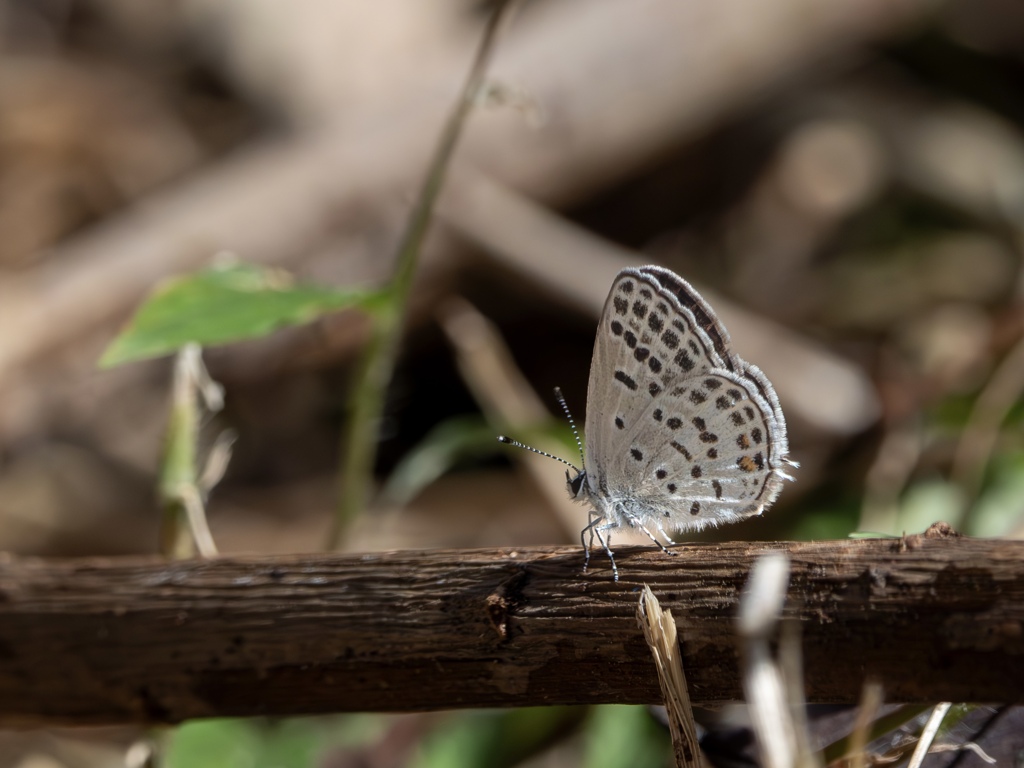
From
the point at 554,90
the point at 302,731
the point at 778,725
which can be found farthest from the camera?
the point at 554,90

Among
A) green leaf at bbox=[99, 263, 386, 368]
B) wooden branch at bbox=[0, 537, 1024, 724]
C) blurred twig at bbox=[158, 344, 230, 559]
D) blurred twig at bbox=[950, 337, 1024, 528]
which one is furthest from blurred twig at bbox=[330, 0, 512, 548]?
blurred twig at bbox=[950, 337, 1024, 528]

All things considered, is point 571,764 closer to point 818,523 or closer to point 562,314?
point 818,523

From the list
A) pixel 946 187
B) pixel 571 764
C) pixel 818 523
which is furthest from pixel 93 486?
pixel 946 187

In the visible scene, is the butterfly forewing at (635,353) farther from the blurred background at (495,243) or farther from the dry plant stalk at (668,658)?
the blurred background at (495,243)

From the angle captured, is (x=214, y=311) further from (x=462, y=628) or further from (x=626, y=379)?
(x=462, y=628)

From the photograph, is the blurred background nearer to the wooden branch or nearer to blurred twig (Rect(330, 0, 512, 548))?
blurred twig (Rect(330, 0, 512, 548))

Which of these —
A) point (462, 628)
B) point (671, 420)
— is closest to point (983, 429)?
point (671, 420)

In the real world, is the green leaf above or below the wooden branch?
above
